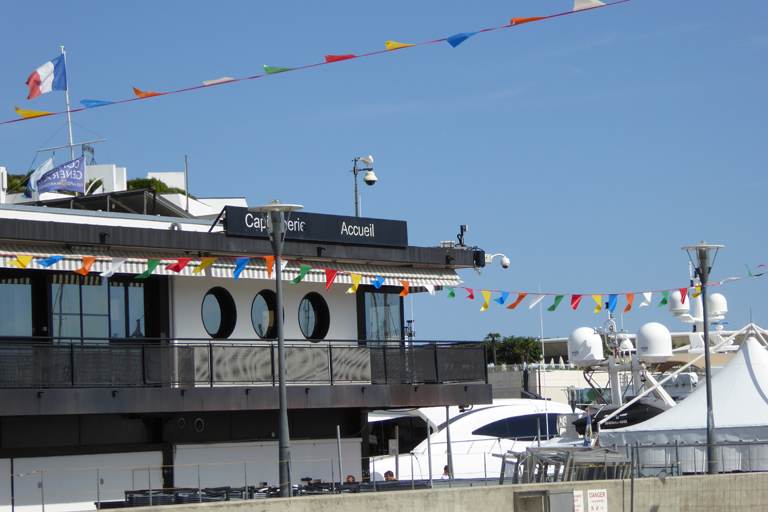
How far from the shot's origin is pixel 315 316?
2348 centimetres

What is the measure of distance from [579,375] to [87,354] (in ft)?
200

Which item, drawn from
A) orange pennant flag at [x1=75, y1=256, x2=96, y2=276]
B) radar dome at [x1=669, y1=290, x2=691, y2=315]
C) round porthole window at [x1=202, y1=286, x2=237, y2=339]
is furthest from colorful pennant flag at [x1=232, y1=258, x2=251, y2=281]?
radar dome at [x1=669, y1=290, x2=691, y2=315]

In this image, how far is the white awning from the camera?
18.8 m

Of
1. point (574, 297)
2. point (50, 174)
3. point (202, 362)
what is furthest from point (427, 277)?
point (50, 174)

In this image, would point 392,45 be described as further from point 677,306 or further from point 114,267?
point 677,306

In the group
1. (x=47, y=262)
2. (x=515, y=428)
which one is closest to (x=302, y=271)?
(x=47, y=262)

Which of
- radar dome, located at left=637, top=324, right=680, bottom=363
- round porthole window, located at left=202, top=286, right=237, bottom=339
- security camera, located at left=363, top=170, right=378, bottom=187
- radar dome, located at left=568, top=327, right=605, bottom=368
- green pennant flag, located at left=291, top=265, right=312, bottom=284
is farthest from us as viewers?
radar dome, located at left=568, top=327, right=605, bottom=368

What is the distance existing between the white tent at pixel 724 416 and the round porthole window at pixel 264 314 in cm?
843

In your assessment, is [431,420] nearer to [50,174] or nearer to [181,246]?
[50,174]

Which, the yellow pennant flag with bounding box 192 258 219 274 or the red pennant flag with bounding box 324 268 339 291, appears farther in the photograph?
the red pennant flag with bounding box 324 268 339 291

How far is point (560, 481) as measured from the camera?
1669 cm

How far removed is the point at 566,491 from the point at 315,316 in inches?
364

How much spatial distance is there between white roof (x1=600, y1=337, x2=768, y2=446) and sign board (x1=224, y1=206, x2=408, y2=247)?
703 cm

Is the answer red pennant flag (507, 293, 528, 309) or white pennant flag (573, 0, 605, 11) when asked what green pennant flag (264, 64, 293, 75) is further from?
red pennant flag (507, 293, 528, 309)
